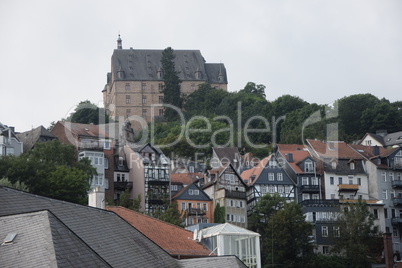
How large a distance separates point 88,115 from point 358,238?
75.6 meters

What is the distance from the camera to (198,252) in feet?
132

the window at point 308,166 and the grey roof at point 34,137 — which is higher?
the grey roof at point 34,137

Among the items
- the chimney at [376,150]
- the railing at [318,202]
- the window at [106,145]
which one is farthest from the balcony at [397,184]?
the window at [106,145]

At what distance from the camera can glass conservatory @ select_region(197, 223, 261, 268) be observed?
40562 mm

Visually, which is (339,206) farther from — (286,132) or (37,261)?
(37,261)

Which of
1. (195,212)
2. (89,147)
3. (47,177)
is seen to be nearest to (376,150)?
(195,212)

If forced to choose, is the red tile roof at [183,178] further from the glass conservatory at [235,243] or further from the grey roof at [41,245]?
the grey roof at [41,245]

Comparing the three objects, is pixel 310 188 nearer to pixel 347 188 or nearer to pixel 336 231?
pixel 347 188

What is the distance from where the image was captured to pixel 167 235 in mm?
41094

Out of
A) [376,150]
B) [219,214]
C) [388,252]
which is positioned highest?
[376,150]

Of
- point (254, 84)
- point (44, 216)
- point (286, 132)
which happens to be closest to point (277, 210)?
point (286, 132)

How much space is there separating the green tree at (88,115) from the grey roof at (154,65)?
19.9 meters

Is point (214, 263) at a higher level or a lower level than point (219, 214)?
lower

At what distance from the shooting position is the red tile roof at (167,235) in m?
39.6
